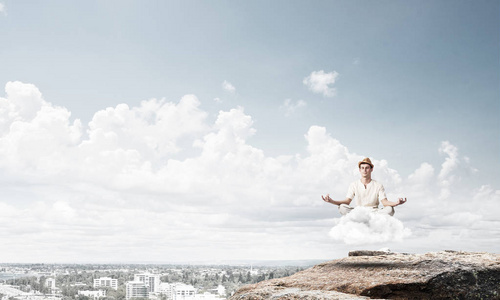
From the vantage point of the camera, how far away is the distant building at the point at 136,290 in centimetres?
16312

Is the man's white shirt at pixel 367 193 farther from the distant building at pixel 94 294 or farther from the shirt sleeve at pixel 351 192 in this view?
the distant building at pixel 94 294

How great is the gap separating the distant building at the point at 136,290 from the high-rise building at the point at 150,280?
299 cm

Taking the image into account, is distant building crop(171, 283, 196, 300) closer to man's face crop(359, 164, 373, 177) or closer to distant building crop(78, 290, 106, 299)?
distant building crop(78, 290, 106, 299)

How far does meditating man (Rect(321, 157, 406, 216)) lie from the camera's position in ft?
44.9

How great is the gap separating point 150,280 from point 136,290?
477 inches

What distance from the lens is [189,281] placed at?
Result: 183125mm

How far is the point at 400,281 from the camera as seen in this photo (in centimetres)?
900

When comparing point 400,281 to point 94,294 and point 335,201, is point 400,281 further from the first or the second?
point 94,294

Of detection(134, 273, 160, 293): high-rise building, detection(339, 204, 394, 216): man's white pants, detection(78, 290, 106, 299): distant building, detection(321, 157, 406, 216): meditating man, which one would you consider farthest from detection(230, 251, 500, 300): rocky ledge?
detection(134, 273, 160, 293): high-rise building

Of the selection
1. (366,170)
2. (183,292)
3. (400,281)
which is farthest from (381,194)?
(183,292)

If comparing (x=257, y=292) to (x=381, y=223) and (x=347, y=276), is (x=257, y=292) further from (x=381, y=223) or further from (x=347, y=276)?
(x=381, y=223)

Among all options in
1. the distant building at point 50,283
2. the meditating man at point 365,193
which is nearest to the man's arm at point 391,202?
the meditating man at point 365,193

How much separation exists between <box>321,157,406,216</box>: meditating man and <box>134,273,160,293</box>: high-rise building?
554 feet

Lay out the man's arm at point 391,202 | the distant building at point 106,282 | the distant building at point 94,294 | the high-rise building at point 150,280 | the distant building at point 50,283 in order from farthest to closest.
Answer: the distant building at point 50,283 → the distant building at point 106,282 → the high-rise building at point 150,280 → the distant building at point 94,294 → the man's arm at point 391,202
